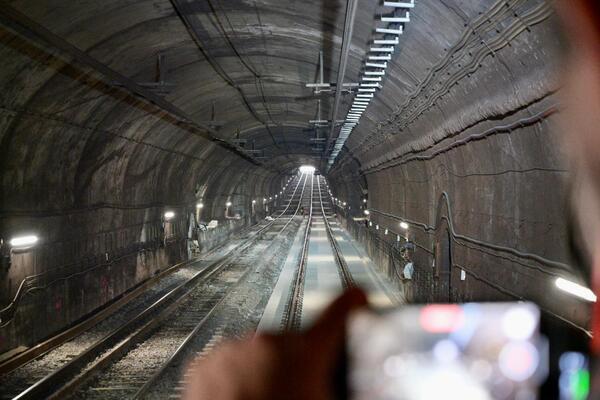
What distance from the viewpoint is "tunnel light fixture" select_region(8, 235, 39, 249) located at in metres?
9.71

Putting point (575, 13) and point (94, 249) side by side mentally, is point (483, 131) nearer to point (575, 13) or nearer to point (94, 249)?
point (575, 13)

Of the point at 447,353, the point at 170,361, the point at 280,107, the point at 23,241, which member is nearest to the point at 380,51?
the point at 170,361

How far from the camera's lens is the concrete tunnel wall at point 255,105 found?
5.85 m

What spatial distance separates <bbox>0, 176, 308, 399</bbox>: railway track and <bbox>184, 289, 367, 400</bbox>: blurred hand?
6.90 meters

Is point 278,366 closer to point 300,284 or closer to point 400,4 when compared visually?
point 400,4

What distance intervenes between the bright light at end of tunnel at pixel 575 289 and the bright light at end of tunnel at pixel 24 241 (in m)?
9.19

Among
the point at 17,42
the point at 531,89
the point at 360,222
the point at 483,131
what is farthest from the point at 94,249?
the point at 360,222

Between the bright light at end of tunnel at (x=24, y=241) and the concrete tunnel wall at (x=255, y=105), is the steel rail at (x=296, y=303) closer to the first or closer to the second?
the concrete tunnel wall at (x=255, y=105)

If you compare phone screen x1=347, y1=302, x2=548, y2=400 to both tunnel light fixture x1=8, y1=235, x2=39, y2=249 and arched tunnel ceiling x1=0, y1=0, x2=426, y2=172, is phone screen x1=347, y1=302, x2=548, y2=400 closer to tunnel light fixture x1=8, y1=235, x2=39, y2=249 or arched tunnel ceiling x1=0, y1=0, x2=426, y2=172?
arched tunnel ceiling x1=0, y1=0, x2=426, y2=172

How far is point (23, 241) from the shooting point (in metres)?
9.99

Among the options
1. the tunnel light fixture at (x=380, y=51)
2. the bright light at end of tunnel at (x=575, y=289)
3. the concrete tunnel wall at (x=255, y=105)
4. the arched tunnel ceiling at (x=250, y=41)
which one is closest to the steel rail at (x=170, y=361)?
the concrete tunnel wall at (x=255, y=105)

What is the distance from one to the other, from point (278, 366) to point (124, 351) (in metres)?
9.38

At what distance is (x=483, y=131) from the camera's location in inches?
293

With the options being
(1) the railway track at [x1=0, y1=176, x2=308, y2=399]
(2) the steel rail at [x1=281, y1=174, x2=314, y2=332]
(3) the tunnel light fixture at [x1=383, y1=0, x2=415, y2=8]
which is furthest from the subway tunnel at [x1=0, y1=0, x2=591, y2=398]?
(1) the railway track at [x1=0, y1=176, x2=308, y2=399]
